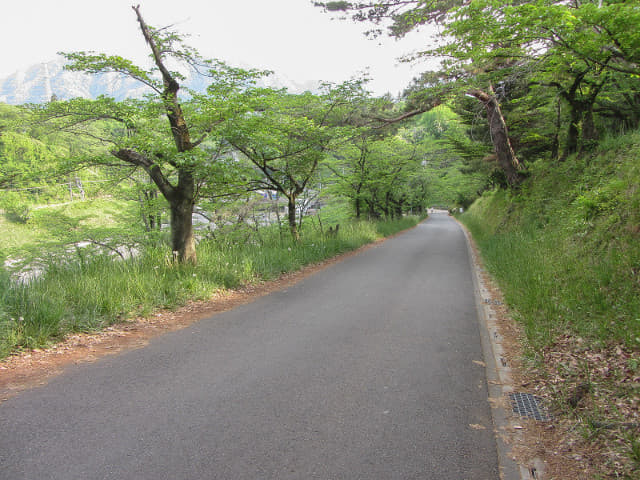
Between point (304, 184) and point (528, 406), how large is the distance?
10909 millimetres

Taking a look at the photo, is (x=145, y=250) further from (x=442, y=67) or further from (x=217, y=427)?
(x=442, y=67)

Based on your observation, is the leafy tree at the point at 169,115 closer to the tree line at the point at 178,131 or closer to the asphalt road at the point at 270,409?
the tree line at the point at 178,131

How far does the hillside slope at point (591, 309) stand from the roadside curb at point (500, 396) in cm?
32

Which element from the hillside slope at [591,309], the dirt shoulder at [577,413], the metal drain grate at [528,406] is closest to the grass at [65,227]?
the metal drain grate at [528,406]

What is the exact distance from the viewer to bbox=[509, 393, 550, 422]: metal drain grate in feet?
11.0

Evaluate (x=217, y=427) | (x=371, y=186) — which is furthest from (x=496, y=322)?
(x=371, y=186)

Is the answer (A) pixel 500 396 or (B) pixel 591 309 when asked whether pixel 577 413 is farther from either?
(B) pixel 591 309

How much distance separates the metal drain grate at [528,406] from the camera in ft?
11.0

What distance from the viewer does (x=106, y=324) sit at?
5.68 meters

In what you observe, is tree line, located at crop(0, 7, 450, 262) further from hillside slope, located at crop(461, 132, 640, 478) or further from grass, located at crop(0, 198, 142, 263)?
hillside slope, located at crop(461, 132, 640, 478)

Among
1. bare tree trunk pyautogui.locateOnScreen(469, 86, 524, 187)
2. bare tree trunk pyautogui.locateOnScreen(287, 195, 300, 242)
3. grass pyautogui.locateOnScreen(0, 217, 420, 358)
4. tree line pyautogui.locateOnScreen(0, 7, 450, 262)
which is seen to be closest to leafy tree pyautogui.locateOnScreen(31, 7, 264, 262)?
tree line pyautogui.locateOnScreen(0, 7, 450, 262)

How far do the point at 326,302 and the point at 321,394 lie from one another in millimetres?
3804

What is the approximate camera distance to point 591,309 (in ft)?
14.5

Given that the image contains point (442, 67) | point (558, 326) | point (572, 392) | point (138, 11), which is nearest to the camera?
point (572, 392)
